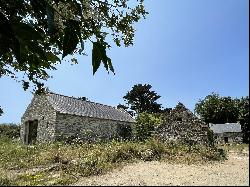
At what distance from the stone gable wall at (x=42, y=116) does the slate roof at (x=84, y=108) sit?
0.73m

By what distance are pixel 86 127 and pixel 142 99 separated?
3711cm

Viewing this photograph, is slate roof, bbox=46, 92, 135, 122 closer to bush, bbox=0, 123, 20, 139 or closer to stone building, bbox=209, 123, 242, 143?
bush, bbox=0, 123, 20, 139

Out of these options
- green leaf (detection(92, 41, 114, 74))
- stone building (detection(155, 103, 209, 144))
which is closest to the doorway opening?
stone building (detection(155, 103, 209, 144))

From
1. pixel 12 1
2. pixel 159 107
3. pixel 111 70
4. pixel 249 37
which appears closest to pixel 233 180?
pixel 249 37

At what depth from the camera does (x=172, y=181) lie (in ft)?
2.18

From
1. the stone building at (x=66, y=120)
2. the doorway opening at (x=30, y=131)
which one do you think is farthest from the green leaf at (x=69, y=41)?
the doorway opening at (x=30, y=131)

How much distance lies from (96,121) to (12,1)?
102 feet

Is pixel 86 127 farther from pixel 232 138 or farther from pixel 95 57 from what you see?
pixel 95 57

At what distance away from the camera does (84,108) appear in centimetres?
3209

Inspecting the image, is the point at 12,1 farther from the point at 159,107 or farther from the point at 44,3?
the point at 159,107

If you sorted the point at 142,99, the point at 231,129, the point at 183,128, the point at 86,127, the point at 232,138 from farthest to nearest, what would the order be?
the point at 142,99, the point at 86,127, the point at 183,128, the point at 231,129, the point at 232,138

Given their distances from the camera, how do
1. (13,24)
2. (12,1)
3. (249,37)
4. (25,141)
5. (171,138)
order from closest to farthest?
(249,37) → (13,24) → (12,1) → (171,138) → (25,141)

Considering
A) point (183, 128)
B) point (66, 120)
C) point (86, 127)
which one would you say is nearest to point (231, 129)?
point (183, 128)

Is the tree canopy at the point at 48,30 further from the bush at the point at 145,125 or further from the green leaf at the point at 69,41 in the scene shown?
the bush at the point at 145,125
